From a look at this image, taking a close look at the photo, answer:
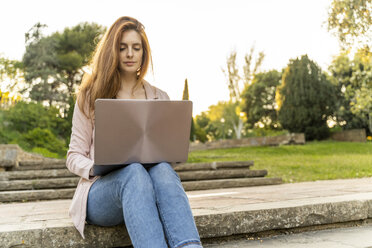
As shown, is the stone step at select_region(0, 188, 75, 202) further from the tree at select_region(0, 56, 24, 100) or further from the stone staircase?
the tree at select_region(0, 56, 24, 100)

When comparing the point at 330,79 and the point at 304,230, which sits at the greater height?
the point at 330,79

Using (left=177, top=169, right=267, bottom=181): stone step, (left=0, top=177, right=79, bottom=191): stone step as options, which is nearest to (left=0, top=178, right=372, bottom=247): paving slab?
(left=0, top=177, right=79, bottom=191): stone step

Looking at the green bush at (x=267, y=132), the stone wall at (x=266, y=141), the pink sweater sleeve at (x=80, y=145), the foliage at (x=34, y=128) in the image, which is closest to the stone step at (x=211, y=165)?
the pink sweater sleeve at (x=80, y=145)

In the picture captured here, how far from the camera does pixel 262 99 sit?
81.1ft

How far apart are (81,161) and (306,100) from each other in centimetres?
1776

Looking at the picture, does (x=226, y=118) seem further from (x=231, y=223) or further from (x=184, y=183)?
(x=231, y=223)

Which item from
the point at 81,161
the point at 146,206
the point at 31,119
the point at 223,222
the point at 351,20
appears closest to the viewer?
the point at 146,206

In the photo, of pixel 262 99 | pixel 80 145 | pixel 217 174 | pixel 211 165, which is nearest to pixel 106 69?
pixel 80 145

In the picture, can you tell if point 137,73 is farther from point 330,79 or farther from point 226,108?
point 226,108

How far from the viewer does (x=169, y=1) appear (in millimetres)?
7473

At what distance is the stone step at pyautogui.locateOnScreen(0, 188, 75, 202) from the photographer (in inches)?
161

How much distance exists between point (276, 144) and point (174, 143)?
1407cm

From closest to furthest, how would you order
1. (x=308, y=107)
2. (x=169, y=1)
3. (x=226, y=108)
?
(x=169, y=1) → (x=308, y=107) → (x=226, y=108)

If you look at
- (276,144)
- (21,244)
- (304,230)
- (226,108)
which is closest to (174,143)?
(21,244)
